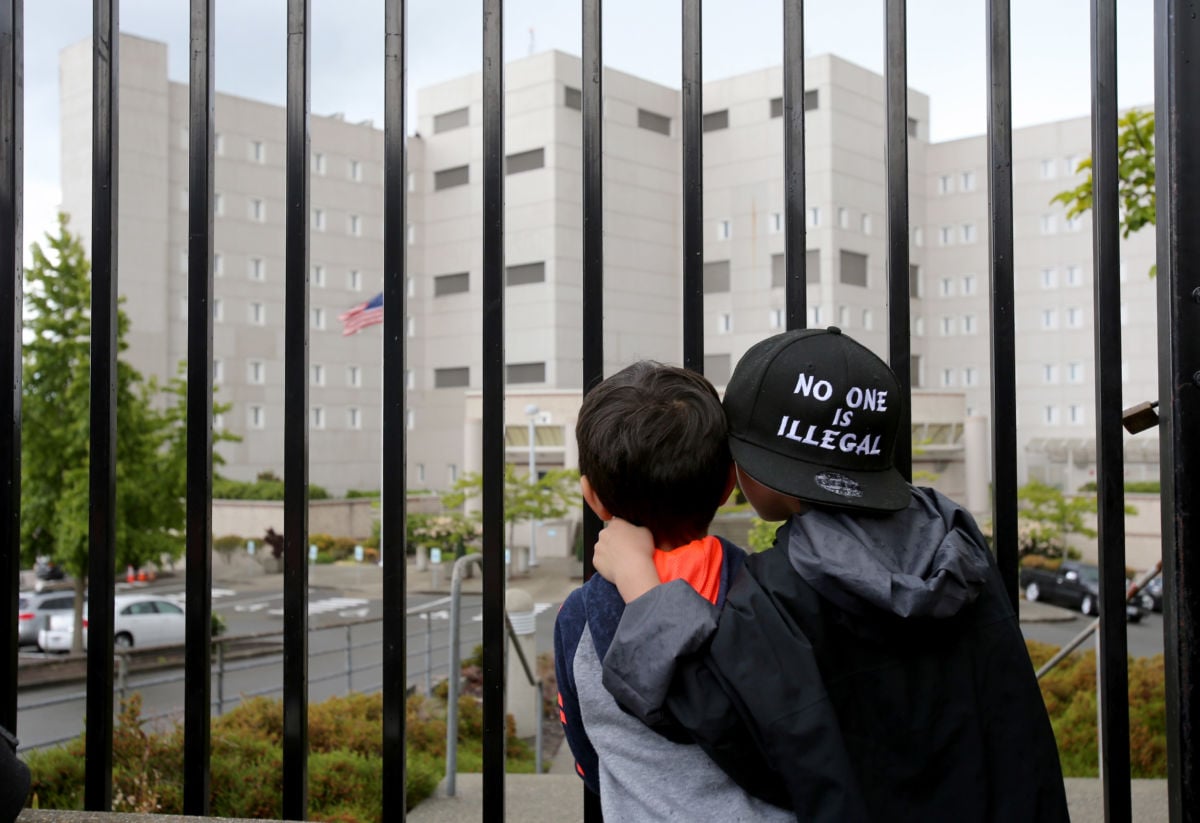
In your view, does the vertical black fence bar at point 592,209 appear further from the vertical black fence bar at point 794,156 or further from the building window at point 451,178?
the building window at point 451,178

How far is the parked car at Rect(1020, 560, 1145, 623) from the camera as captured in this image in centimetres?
1956

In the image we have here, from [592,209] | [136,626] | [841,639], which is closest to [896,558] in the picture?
[841,639]

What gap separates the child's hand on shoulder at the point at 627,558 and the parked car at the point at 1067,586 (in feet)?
67.3

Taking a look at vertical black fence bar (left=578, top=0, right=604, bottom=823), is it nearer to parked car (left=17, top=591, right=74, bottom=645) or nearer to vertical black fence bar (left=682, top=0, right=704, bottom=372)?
vertical black fence bar (left=682, top=0, right=704, bottom=372)

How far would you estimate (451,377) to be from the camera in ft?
115

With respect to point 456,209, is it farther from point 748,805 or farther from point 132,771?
point 748,805

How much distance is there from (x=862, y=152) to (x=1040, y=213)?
672cm

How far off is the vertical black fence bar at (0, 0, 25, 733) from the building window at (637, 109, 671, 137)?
32998 millimetres

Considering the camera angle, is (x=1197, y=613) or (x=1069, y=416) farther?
(x=1069, y=416)

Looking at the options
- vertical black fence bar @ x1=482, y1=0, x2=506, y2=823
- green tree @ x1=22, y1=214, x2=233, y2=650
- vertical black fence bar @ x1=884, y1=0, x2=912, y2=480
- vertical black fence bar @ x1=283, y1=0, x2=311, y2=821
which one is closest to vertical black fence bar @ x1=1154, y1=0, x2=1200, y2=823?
vertical black fence bar @ x1=884, y1=0, x2=912, y2=480

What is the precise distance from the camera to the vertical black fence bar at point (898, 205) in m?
1.40

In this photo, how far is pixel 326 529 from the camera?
28.9m

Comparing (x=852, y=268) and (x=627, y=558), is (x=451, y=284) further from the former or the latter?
(x=627, y=558)

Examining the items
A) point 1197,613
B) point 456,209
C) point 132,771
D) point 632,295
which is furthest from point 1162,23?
point 456,209
